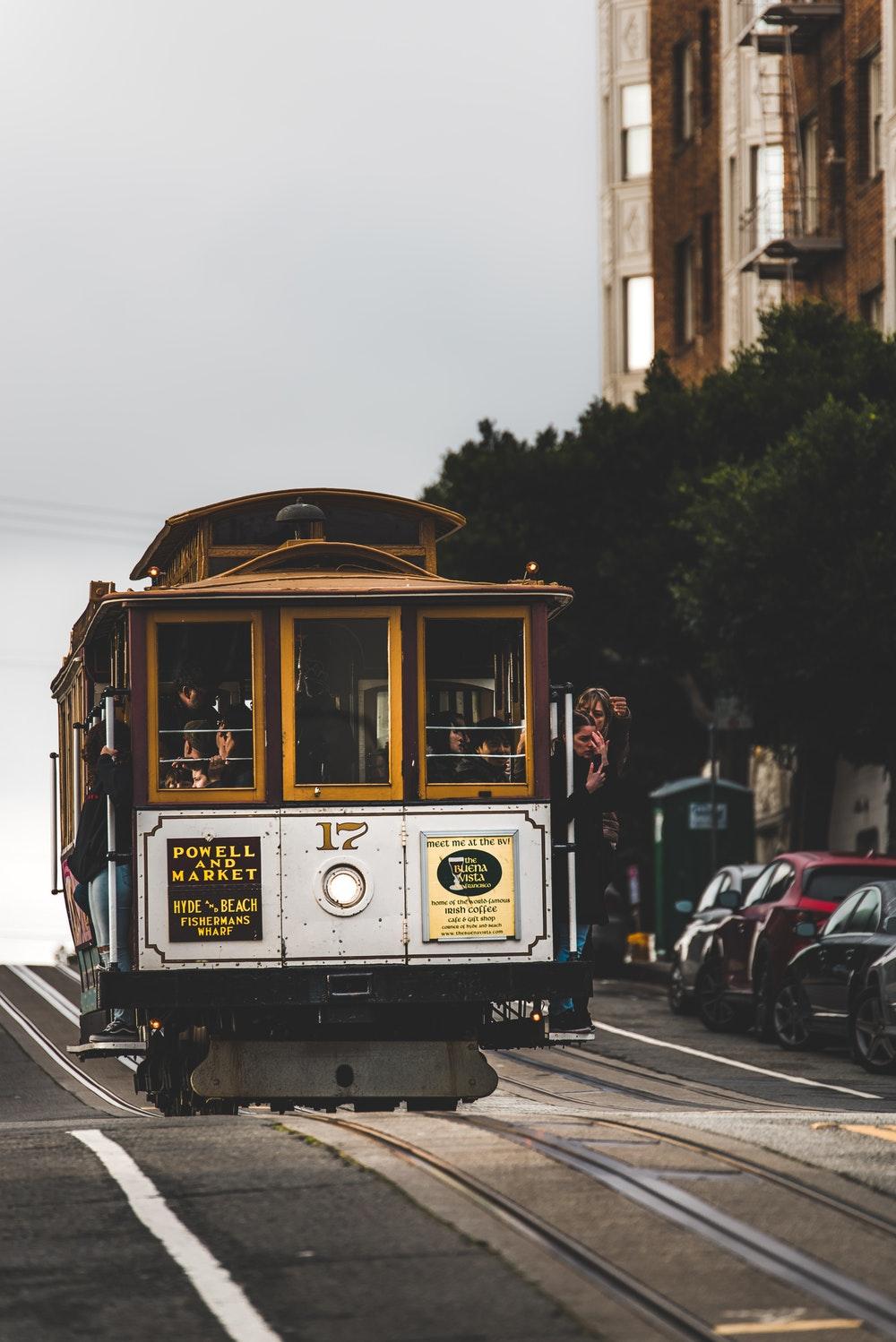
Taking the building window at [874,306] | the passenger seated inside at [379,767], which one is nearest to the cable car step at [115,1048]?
the passenger seated inside at [379,767]

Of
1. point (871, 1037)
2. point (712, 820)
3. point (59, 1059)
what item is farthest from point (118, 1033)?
point (712, 820)

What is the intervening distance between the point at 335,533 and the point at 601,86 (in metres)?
42.8

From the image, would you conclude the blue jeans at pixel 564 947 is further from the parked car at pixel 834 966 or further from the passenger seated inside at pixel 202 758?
the parked car at pixel 834 966

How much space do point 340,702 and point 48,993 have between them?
67.1 feet

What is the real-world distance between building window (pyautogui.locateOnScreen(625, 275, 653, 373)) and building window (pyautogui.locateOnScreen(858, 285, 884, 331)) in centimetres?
1258

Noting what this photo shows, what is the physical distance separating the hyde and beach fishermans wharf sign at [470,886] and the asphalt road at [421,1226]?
1.01 metres

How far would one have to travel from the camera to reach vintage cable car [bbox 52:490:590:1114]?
42.7 feet

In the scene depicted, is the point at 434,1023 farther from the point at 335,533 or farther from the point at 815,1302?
the point at 815,1302

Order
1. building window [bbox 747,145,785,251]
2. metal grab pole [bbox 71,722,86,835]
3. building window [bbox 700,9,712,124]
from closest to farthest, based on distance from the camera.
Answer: metal grab pole [bbox 71,722,86,835]
building window [bbox 747,145,785,251]
building window [bbox 700,9,712,124]

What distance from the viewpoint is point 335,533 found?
1458cm

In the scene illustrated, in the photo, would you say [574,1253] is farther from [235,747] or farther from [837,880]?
[837,880]

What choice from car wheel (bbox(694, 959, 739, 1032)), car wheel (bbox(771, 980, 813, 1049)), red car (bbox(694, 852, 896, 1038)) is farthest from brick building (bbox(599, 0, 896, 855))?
car wheel (bbox(771, 980, 813, 1049))

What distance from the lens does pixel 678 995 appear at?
26.7m

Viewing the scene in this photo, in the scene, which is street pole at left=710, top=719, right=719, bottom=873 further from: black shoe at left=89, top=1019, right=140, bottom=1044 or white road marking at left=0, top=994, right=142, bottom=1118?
black shoe at left=89, top=1019, right=140, bottom=1044
